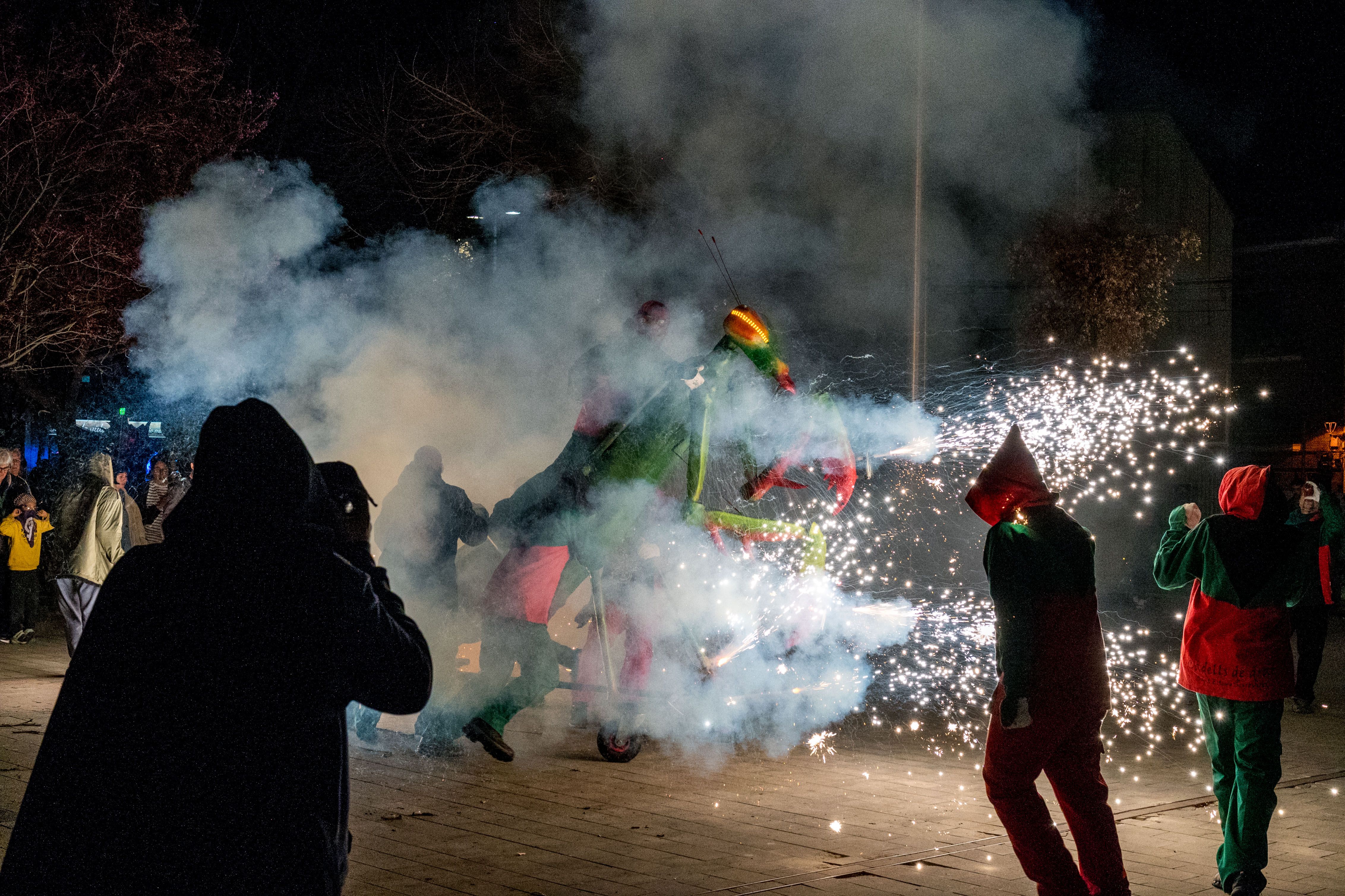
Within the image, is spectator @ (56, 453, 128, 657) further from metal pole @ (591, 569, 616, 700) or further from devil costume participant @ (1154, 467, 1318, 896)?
devil costume participant @ (1154, 467, 1318, 896)

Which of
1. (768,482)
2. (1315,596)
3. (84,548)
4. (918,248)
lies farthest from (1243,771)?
(918,248)

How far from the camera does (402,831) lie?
4.73 m

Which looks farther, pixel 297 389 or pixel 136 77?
pixel 136 77

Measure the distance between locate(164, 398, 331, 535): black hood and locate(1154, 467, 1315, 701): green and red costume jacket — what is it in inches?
146

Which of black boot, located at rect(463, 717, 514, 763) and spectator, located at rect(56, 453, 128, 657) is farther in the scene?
spectator, located at rect(56, 453, 128, 657)

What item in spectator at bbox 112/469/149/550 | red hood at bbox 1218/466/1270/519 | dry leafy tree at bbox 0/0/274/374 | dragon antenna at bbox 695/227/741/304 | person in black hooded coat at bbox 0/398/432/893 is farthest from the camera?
dry leafy tree at bbox 0/0/274/374

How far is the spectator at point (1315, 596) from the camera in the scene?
8.49 meters

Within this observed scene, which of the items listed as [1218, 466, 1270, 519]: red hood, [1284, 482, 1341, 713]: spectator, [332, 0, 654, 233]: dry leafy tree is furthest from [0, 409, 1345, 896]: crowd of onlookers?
[332, 0, 654, 233]: dry leafy tree

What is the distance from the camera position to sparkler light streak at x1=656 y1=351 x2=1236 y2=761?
Result: 7.47 metres

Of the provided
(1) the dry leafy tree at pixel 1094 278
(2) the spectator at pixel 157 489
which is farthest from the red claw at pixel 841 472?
(1) the dry leafy tree at pixel 1094 278

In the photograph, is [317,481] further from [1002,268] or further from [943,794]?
[1002,268]

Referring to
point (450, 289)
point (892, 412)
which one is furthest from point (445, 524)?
point (892, 412)

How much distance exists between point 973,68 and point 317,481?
7.89 m

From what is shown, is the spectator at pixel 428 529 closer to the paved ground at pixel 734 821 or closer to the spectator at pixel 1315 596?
the paved ground at pixel 734 821
